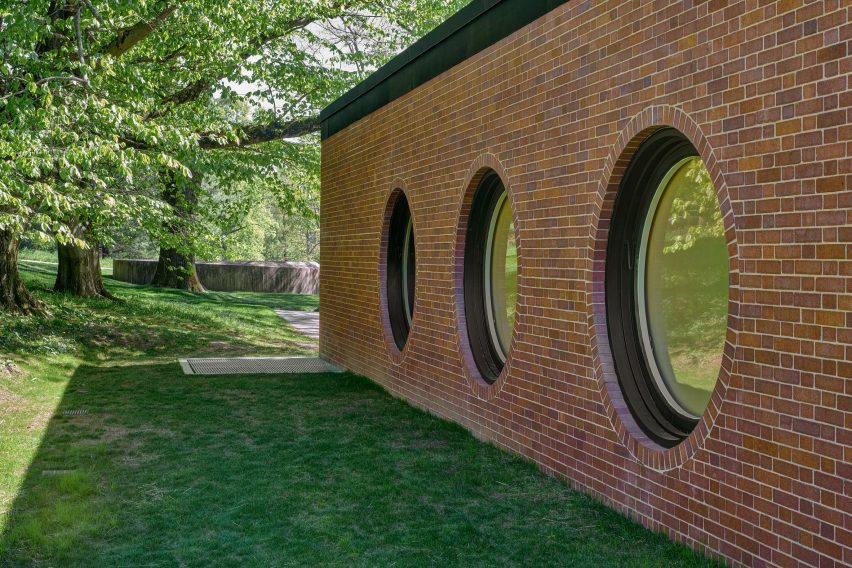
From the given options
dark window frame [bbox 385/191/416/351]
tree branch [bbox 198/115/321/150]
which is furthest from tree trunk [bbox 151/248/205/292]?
dark window frame [bbox 385/191/416/351]

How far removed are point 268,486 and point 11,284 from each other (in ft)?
35.3

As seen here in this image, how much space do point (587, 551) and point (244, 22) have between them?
1091 cm

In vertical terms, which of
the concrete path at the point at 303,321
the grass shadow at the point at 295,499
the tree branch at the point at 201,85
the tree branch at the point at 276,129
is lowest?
the grass shadow at the point at 295,499

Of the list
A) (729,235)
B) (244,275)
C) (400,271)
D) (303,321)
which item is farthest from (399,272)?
(244,275)

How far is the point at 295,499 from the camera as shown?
5891 mm

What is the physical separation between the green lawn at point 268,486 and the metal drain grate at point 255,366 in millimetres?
927

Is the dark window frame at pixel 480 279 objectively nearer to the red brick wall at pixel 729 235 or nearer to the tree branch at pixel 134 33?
the red brick wall at pixel 729 235

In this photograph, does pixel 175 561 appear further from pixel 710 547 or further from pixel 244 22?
pixel 244 22

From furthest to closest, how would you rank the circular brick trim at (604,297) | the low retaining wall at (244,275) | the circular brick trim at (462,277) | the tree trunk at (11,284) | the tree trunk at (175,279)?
the low retaining wall at (244,275)
the tree trunk at (175,279)
the tree trunk at (11,284)
the circular brick trim at (462,277)
the circular brick trim at (604,297)

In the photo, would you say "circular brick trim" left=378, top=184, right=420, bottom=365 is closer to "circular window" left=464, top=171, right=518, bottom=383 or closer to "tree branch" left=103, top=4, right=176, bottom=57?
"circular window" left=464, top=171, right=518, bottom=383

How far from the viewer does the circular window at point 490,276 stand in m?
7.94

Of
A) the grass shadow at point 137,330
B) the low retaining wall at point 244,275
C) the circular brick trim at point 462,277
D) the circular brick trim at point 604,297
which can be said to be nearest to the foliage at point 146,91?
the grass shadow at point 137,330

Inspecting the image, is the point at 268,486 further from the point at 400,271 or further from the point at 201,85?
the point at 201,85

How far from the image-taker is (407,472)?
6.57 metres
